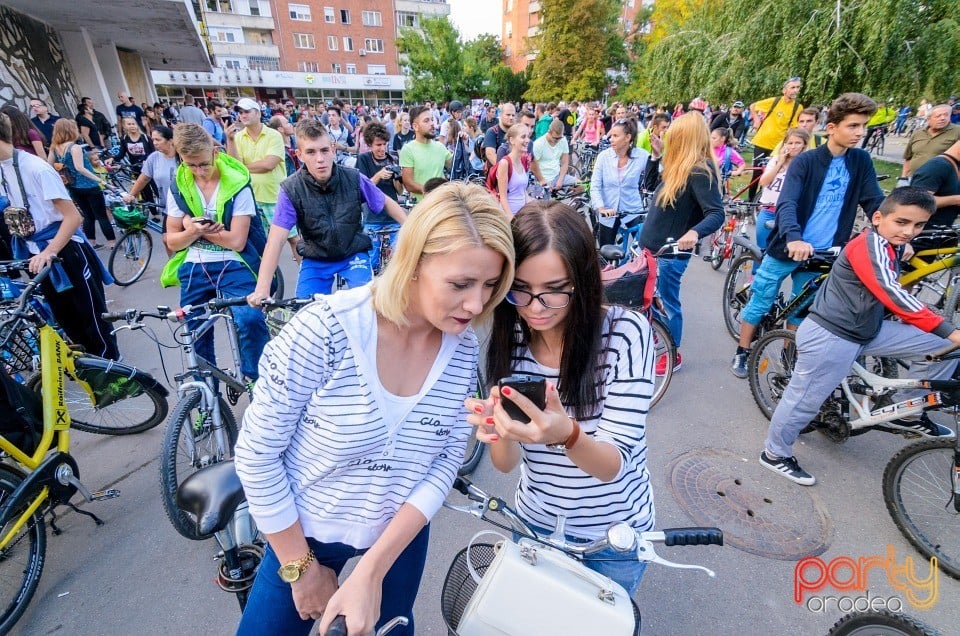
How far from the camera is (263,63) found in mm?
46500

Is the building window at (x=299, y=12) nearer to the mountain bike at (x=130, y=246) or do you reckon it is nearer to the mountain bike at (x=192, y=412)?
the mountain bike at (x=130, y=246)

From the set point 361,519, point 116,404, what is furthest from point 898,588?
point 116,404

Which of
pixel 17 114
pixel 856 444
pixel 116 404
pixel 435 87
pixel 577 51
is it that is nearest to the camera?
pixel 856 444

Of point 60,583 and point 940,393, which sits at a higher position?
point 940,393

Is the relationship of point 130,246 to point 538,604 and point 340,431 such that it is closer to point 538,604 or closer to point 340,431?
point 340,431

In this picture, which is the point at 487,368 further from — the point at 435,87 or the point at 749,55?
the point at 435,87

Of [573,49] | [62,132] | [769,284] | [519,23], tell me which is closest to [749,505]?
[769,284]

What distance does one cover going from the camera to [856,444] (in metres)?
3.41

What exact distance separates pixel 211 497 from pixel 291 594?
15.9 inches

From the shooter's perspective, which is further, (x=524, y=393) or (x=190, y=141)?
(x=190, y=141)

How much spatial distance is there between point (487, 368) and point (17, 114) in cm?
701

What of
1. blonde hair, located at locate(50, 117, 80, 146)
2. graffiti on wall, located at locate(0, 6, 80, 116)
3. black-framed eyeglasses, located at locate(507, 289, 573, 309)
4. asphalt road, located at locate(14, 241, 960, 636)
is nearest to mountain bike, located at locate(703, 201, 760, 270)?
asphalt road, located at locate(14, 241, 960, 636)

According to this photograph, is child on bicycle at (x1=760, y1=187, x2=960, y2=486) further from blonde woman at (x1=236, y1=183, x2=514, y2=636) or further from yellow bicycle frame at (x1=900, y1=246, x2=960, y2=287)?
blonde woman at (x1=236, y1=183, x2=514, y2=636)

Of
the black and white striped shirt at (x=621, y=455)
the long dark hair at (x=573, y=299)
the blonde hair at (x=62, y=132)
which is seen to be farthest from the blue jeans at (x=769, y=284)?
the blonde hair at (x=62, y=132)
